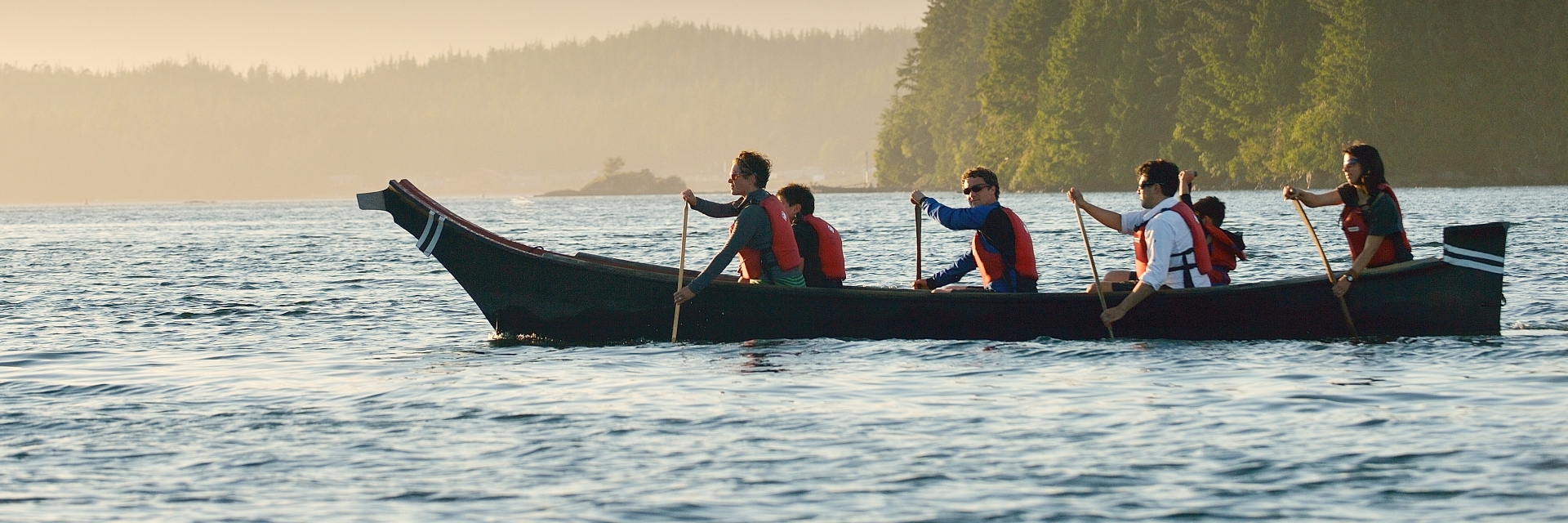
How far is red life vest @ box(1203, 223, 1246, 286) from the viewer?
13.3m

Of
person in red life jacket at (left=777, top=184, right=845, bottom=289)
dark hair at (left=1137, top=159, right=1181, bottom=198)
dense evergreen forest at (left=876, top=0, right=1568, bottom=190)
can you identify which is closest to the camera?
dark hair at (left=1137, top=159, right=1181, bottom=198)

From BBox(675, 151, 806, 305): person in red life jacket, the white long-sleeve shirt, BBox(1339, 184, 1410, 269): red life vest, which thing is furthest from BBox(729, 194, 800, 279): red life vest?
BBox(1339, 184, 1410, 269): red life vest

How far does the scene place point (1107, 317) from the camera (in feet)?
41.7

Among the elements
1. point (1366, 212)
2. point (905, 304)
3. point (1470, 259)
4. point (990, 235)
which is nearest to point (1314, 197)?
point (1366, 212)

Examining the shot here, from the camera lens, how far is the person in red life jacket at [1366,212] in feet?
40.7

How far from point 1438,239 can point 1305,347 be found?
2107 cm

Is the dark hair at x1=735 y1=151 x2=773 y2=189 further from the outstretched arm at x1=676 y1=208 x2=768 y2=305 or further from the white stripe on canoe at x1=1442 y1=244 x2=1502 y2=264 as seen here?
the white stripe on canoe at x1=1442 y1=244 x2=1502 y2=264

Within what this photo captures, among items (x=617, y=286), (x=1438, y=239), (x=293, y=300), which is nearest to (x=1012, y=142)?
(x=1438, y=239)

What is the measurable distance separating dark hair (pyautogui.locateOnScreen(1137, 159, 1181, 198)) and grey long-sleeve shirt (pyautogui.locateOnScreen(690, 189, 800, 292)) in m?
3.10

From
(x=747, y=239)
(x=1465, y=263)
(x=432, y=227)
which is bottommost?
(x=1465, y=263)

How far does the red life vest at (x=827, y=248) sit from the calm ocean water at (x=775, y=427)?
749 millimetres

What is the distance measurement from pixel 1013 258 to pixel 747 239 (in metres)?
2.16

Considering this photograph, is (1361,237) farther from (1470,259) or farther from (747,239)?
(747,239)

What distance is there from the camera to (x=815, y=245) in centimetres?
1409
